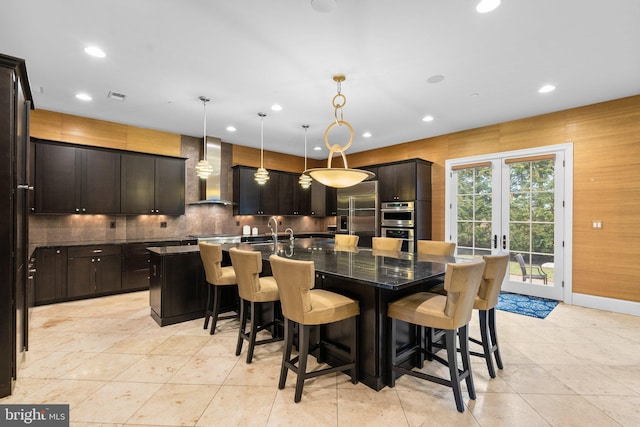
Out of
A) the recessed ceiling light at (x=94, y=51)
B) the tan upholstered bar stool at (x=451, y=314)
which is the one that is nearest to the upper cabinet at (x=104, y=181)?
the recessed ceiling light at (x=94, y=51)

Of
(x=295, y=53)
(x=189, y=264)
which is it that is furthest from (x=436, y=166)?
(x=189, y=264)

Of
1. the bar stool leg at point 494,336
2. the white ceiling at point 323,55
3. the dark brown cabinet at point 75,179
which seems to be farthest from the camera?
the dark brown cabinet at point 75,179

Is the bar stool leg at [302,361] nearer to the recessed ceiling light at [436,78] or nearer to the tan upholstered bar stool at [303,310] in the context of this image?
the tan upholstered bar stool at [303,310]

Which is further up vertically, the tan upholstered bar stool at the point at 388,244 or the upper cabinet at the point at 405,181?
the upper cabinet at the point at 405,181

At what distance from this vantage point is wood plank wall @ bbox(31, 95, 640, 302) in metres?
4.07

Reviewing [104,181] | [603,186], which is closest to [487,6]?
[603,186]

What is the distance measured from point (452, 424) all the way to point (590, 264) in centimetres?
404

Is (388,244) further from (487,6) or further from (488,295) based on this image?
(487,6)

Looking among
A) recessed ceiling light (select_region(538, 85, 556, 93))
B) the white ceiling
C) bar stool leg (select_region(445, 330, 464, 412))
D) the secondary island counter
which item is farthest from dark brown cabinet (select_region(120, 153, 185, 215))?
recessed ceiling light (select_region(538, 85, 556, 93))

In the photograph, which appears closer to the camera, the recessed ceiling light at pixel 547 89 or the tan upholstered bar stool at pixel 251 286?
the tan upholstered bar stool at pixel 251 286

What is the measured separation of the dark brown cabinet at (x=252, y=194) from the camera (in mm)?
6636

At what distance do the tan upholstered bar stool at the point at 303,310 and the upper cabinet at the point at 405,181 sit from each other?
403 cm

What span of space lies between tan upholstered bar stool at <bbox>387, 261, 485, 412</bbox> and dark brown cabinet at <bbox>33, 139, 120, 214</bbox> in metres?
5.07

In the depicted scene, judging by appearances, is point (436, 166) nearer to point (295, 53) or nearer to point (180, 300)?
point (295, 53)
